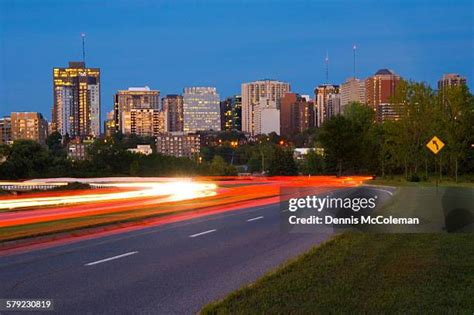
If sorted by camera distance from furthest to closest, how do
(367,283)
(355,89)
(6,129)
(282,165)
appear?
(355,89) → (6,129) → (282,165) → (367,283)

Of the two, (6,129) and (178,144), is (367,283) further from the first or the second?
(178,144)

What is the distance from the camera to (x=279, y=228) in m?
20.4

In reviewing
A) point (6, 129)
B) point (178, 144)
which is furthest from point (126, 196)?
point (178, 144)

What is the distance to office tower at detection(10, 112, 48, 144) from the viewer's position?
130 m

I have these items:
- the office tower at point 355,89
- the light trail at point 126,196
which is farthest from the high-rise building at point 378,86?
the light trail at point 126,196

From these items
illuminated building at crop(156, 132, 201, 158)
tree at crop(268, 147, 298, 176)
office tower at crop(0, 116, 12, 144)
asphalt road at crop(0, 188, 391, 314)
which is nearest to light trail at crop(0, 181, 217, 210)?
asphalt road at crop(0, 188, 391, 314)

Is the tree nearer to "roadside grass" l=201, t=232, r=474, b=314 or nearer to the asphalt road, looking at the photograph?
the asphalt road

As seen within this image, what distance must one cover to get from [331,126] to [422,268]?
218 feet

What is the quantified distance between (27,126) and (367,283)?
136 metres

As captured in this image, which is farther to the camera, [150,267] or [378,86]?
[378,86]

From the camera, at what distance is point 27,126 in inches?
5502

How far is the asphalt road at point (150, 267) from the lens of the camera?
9891 mm

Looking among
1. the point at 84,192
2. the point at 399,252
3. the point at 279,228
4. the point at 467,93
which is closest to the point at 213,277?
the point at 399,252

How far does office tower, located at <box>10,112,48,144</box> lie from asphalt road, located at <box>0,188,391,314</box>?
Result: 112871 millimetres
